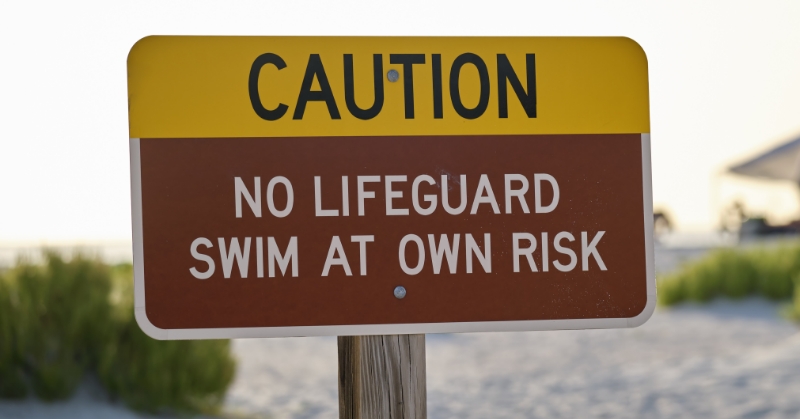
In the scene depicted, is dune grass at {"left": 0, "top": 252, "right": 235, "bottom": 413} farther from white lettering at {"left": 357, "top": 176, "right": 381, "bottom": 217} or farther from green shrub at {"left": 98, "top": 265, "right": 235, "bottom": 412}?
white lettering at {"left": 357, "top": 176, "right": 381, "bottom": 217}

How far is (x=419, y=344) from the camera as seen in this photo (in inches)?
72.9

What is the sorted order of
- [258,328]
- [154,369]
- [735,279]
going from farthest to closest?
1. [735,279]
2. [154,369]
3. [258,328]

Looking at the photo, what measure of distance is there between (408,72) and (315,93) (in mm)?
199

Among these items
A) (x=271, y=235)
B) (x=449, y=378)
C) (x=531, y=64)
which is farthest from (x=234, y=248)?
(x=449, y=378)

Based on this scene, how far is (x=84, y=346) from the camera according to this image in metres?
5.69

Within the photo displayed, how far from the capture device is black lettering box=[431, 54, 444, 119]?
6.00ft

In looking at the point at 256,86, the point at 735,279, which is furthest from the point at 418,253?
the point at 735,279

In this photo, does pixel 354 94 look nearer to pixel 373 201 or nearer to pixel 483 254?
pixel 373 201

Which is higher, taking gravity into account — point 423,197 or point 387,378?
point 423,197

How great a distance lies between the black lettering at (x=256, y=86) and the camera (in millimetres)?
1812

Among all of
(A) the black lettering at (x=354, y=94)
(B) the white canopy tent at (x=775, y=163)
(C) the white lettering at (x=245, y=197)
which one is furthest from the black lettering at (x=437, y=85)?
(B) the white canopy tent at (x=775, y=163)

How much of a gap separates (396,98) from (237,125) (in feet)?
1.09

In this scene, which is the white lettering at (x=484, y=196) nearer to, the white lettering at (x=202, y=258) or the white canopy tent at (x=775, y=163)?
the white lettering at (x=202, y=258)

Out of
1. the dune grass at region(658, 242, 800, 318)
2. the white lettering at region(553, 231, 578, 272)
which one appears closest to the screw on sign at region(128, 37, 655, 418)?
the white lettering at region(553, 231, 578, 272)
